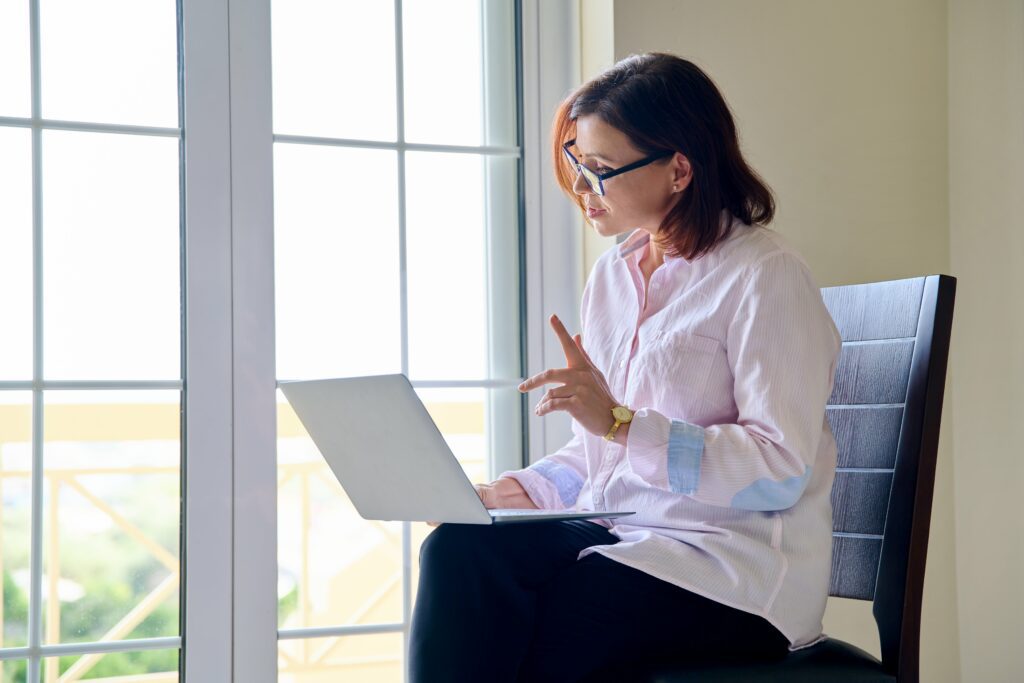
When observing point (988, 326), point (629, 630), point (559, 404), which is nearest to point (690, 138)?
point (559, 404)

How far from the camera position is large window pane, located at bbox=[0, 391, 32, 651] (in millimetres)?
1797

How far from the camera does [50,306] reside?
6.02 feet

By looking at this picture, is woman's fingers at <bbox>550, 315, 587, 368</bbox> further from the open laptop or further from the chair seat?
the chair seat

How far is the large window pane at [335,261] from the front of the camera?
1.96m

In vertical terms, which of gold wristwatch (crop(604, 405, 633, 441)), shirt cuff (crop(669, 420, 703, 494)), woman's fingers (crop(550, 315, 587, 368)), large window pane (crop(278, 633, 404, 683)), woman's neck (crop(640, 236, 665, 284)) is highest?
woman's neck (crop(640, 236, 665, 284))

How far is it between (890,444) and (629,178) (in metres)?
0.54

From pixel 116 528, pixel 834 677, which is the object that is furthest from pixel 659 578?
pixel 116 528

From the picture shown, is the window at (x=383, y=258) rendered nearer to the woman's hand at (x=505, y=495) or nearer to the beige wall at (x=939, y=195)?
the beige wall at (x=939, y=195)

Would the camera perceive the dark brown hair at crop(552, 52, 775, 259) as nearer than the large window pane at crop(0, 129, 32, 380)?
Yes

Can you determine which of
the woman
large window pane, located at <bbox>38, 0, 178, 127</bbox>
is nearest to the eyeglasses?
the woman

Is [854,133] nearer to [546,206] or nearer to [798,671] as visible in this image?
[546,206]

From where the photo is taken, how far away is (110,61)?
1.88 meters

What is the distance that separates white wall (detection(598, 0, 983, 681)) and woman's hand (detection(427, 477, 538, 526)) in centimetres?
79

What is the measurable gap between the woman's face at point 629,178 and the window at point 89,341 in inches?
33.5
